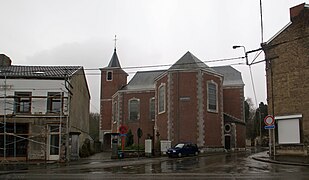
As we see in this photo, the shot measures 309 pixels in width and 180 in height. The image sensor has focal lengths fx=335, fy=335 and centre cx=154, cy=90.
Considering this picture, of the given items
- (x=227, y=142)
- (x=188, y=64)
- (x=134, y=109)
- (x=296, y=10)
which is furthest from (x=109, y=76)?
(x=296, y=10)

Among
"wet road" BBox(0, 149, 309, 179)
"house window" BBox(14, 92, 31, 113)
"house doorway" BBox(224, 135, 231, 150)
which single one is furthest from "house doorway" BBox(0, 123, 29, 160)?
"house doorway" BBox(224, 135, 231, 150)

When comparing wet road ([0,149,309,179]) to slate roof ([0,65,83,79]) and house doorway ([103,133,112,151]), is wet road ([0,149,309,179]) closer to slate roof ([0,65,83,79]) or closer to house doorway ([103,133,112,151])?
slate roof ([0,65,83,79])

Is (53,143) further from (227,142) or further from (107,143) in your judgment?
(107,143)

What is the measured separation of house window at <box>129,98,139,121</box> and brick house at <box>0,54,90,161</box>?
27637 millimetres

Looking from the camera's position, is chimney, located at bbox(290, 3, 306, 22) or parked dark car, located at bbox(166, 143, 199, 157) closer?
chimney, located at bbox(290, 3, 306, 22)

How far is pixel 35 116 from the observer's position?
1084 inches

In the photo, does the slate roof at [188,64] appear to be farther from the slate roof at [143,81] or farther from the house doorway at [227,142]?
the slate roof at [143,81]

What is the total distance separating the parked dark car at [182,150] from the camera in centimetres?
3130

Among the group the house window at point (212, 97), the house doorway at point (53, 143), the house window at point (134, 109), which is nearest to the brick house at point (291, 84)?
the house window at point (212, 97)

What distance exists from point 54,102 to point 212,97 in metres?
20.9

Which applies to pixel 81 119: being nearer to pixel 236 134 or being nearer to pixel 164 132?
pixel 164 132

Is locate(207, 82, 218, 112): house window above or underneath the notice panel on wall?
above

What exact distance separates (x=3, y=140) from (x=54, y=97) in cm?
529

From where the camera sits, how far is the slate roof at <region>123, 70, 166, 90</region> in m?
58.4
